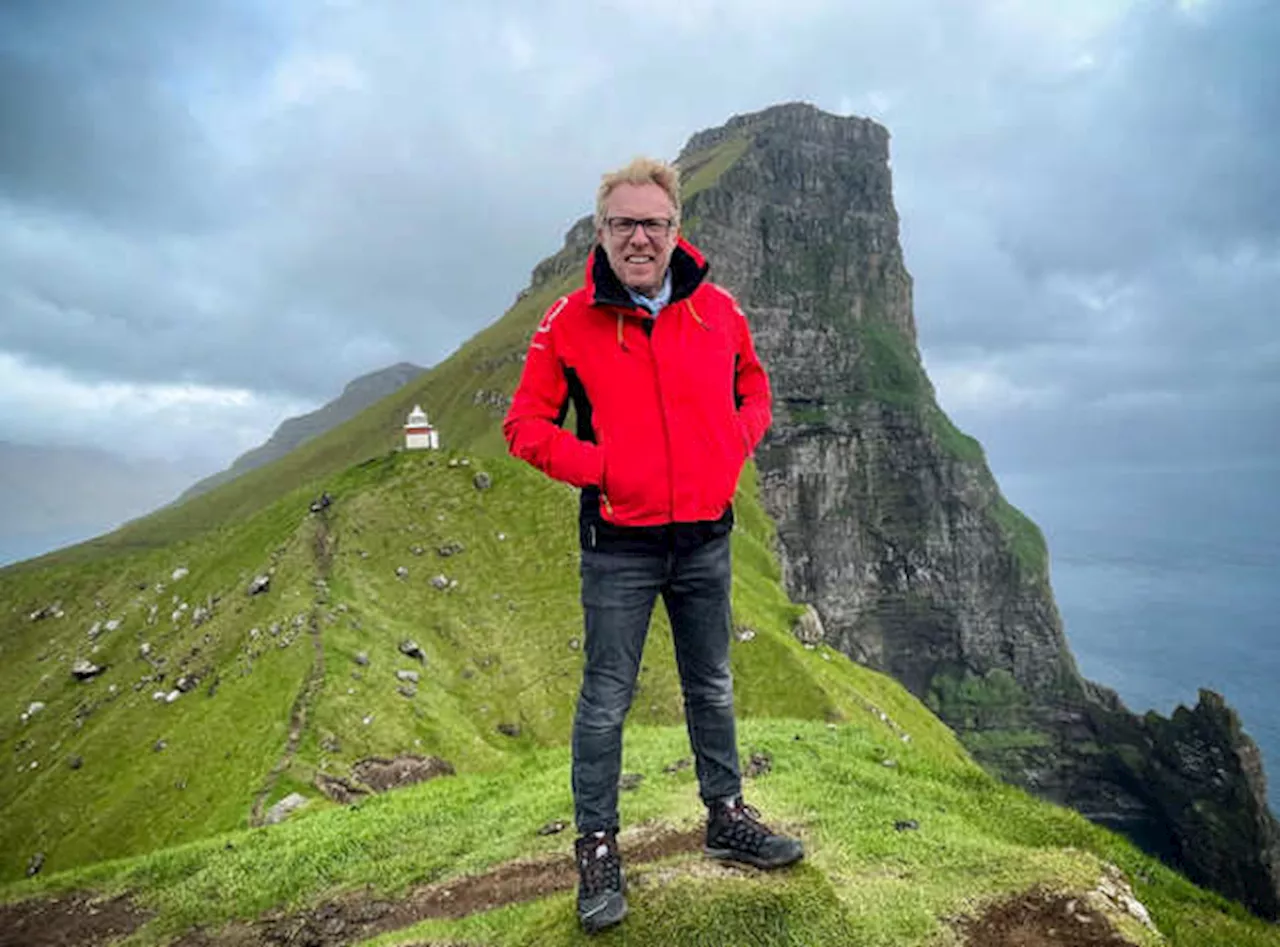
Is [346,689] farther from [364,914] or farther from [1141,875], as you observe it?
[1141,875]

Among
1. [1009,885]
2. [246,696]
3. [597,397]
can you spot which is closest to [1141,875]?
[1009,885]

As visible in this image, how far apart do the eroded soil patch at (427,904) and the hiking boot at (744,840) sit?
3.38 feet

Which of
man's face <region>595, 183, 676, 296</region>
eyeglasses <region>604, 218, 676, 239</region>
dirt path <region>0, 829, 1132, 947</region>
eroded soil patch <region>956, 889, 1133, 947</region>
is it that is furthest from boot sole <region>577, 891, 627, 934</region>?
eyeglasses <region>604, 218, 676, 239</region>

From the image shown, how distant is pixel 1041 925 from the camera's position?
6434 mm

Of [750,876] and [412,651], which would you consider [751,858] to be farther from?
[412,651]

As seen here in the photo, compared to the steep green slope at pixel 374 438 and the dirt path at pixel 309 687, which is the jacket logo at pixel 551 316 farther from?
the steep green slope at pixel 374 438

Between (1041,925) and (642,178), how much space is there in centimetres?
732

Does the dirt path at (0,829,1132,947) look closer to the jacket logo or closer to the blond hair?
the jacket logo

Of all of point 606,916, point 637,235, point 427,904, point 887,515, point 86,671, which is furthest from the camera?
point 887,515

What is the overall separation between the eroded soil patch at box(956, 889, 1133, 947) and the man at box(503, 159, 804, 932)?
5.86 ft

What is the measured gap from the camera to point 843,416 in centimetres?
17862

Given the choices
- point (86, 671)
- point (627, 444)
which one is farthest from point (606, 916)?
point (86, 671)

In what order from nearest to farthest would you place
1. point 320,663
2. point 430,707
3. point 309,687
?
point 309,687
point 320,663
point 430,707

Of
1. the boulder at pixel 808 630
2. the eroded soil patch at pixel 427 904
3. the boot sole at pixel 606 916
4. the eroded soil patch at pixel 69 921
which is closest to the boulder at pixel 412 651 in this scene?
the eroded soil patch at pixel 69 921
